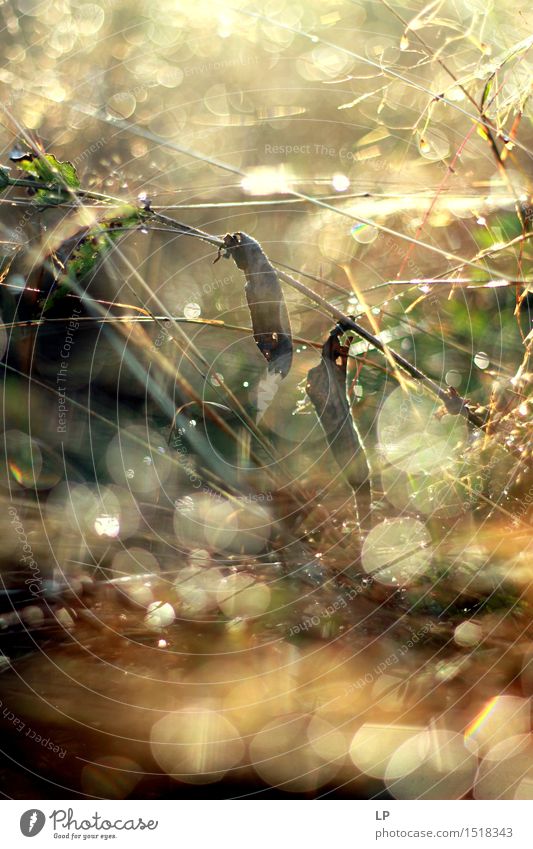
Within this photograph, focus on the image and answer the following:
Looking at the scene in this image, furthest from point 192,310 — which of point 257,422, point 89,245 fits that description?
point 89,245

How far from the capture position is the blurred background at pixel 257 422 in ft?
2.58

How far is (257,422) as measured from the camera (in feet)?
4.34

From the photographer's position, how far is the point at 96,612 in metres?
0.96

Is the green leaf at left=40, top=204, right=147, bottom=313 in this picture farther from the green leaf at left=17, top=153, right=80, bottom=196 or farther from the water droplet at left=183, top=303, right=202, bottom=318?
the water droplet at left=183, top=303, right=202, bottom=318

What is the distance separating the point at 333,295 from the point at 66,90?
721mm

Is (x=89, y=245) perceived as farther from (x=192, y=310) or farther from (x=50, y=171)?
(x=192, y=310)

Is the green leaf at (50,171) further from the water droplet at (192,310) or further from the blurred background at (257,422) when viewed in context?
the water droplet at (192,310)

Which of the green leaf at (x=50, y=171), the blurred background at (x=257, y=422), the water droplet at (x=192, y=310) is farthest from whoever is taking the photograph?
the water droplet at (x=192, y=310)

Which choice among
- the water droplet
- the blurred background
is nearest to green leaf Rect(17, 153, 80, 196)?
the blurred background

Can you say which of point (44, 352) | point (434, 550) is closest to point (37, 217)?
point (44, 352)

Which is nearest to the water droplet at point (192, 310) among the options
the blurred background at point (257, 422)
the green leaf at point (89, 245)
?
the blurred background at point (257, 422)

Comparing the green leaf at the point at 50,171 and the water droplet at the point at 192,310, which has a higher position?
the water droplet at the point at 192,310

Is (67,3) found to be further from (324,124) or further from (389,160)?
(389,160)

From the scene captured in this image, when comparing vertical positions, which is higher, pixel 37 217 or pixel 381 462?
pixel 37 217
